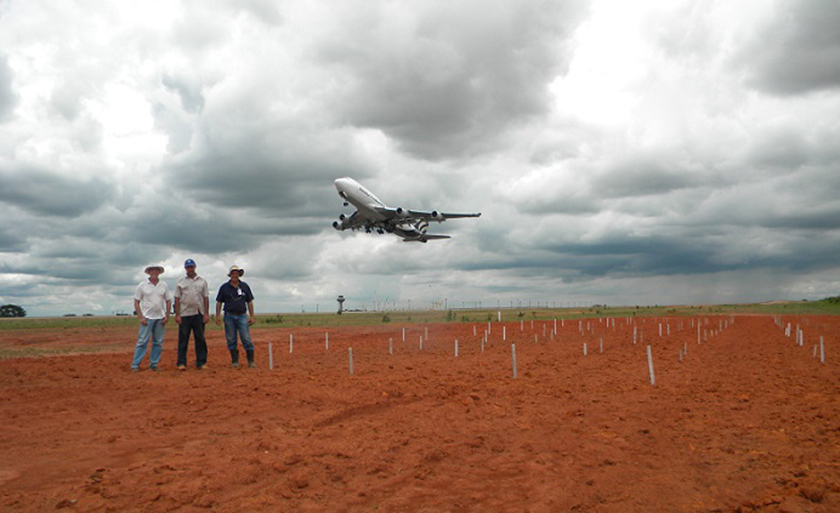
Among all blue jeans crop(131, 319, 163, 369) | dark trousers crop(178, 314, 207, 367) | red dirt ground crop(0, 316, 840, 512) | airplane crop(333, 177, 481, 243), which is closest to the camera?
red dirt ground crop(0, 316, 840, 512)

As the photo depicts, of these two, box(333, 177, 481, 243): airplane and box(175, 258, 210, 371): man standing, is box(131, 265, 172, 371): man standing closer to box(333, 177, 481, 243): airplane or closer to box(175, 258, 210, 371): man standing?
box(175, 258, 210, 371): man standing

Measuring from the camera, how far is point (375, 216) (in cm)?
3669

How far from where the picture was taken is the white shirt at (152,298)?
1242 centimetres

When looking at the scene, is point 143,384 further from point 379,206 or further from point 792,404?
point 379,206

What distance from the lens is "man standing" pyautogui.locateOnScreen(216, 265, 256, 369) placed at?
1268cm

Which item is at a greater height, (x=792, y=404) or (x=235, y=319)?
(x=235, y=319)

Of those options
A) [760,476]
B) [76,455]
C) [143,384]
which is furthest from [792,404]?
[143,384]

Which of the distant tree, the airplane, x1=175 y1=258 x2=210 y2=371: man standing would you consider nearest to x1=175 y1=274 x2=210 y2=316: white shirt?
x1=175 y1=258 x2=210 y2=371: man standing

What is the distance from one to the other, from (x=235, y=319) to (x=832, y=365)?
15191mm

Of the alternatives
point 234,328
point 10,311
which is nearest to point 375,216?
point 234,328

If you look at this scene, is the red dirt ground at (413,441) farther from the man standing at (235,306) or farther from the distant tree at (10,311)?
the distant tree at (10,311)

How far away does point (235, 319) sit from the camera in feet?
41.8

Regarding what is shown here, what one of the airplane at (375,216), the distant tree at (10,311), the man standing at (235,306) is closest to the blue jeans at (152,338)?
the man standing at (235,306)

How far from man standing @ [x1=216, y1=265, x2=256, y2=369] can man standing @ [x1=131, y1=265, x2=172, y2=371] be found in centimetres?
115
